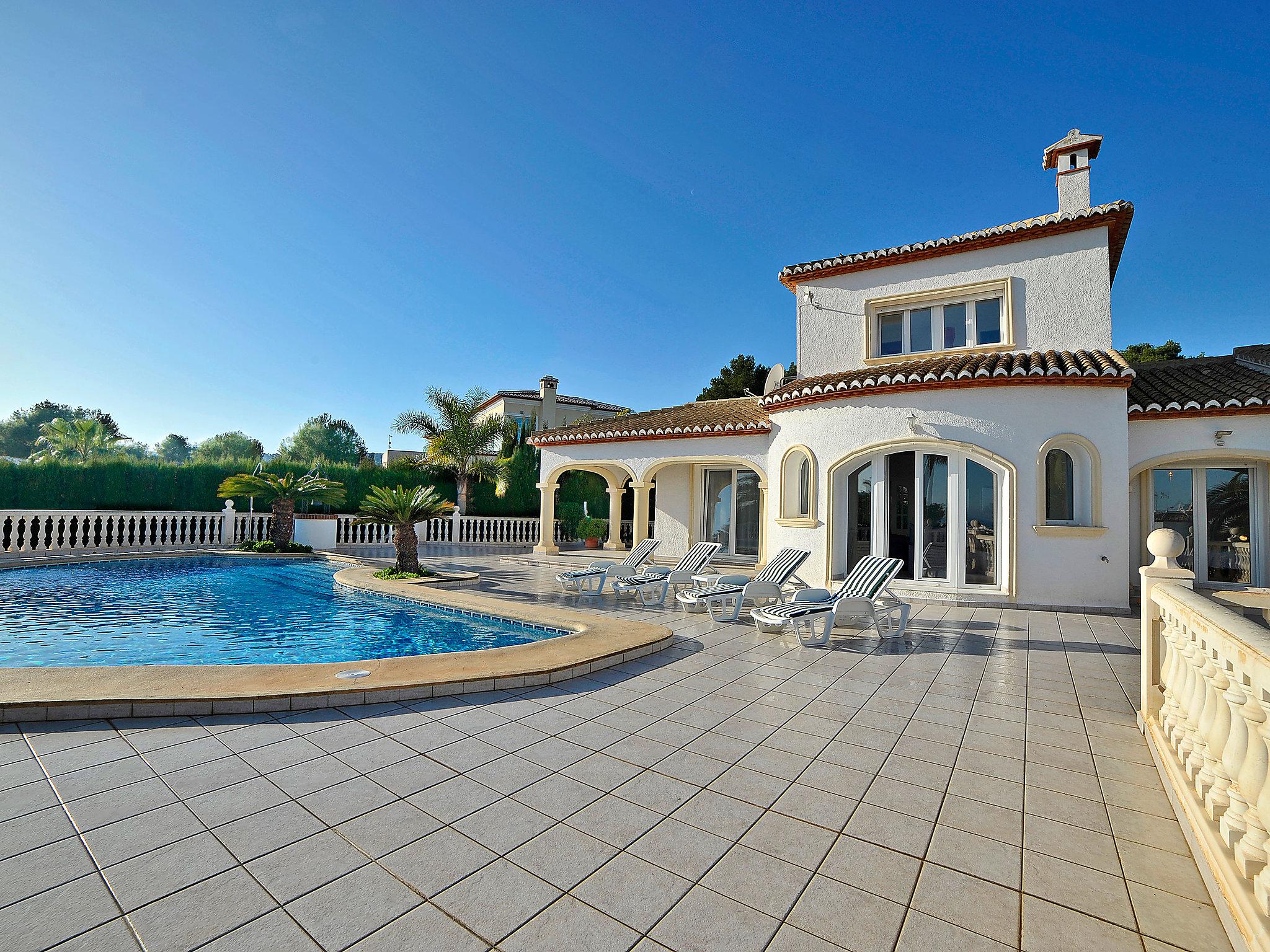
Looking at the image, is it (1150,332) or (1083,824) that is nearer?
(1083,824)

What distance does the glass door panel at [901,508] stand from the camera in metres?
12.1

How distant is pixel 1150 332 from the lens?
31766 millimetres

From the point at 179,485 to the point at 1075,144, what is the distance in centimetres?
3036

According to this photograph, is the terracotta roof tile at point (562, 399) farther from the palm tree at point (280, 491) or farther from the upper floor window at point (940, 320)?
the upper floor window at point (940, 320)

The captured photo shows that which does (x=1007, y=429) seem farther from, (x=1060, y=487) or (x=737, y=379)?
(x=737, y=379)

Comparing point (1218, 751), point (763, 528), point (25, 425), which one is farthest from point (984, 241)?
point (25, 425)

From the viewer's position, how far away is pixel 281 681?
5.23m

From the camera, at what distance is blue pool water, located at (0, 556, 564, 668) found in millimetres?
7867

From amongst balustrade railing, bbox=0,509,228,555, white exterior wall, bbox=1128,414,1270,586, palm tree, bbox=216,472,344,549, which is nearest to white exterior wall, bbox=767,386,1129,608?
white exterior wall, bbox=1128,414,1270,586

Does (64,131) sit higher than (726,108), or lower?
lower

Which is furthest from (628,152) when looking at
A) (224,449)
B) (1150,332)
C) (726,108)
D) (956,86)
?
(224,449)

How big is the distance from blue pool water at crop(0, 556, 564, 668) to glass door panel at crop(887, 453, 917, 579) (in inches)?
304

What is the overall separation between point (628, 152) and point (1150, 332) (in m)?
33.5

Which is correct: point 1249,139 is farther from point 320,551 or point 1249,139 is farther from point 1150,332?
point 320,551
